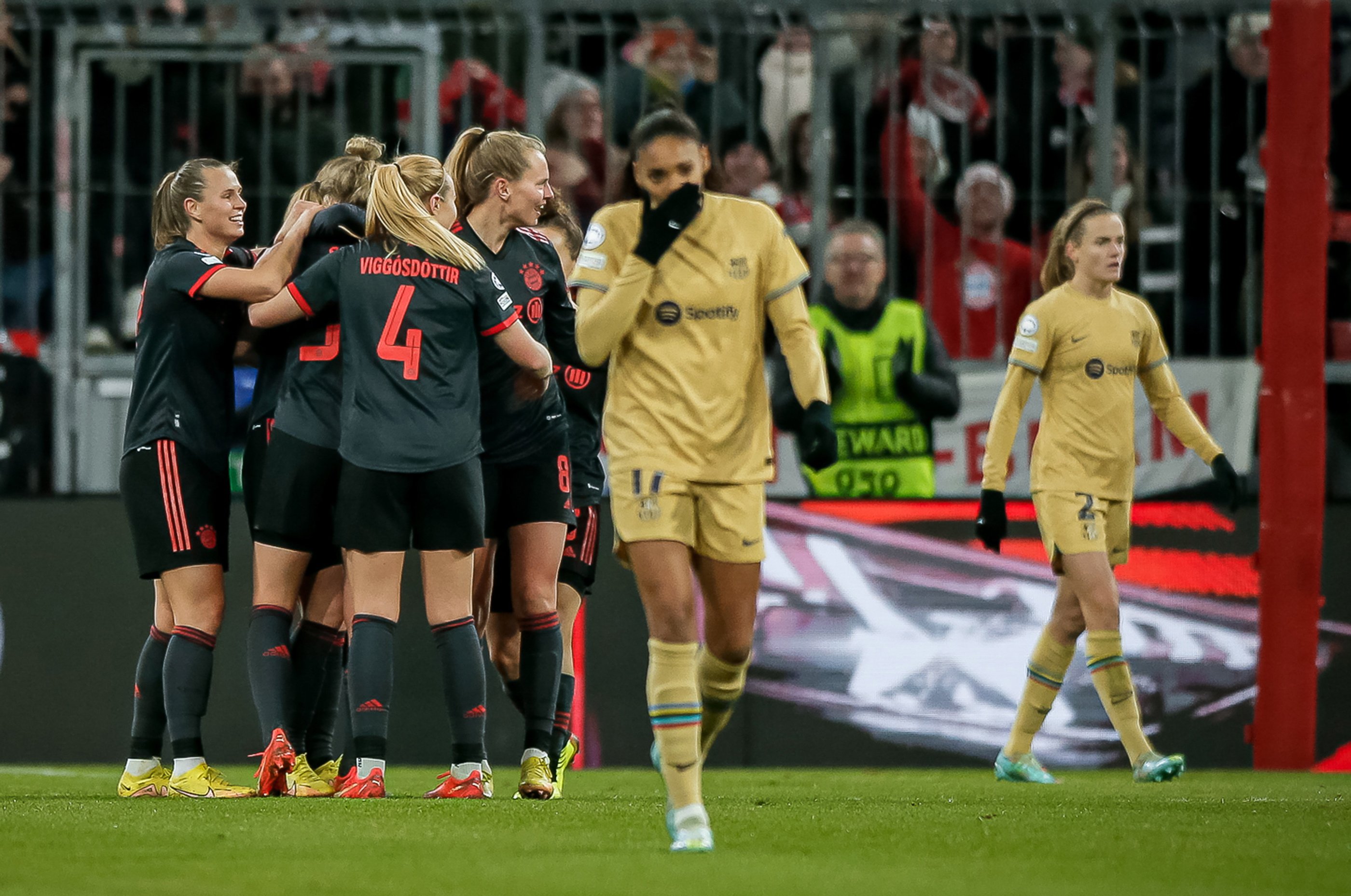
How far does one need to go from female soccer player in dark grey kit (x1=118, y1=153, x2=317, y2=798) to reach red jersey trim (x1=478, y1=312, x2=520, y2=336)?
69cm

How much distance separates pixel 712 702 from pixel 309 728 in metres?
1.77

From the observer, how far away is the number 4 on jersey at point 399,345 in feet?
19.3

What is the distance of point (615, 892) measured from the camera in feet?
12.8

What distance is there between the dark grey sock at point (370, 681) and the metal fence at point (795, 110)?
143 inches

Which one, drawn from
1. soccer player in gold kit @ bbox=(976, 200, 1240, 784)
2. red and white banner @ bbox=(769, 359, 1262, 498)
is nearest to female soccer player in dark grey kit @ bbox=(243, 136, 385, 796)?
soccer player in gold kit @ bbox=(976, 200, 1240, 784)

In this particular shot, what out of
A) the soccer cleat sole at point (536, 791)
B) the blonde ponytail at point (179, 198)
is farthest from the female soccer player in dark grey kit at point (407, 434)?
the blonde ponytail at point (179, 198)

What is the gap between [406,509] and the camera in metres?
5.91

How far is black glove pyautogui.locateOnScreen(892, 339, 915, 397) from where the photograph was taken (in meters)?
8.78

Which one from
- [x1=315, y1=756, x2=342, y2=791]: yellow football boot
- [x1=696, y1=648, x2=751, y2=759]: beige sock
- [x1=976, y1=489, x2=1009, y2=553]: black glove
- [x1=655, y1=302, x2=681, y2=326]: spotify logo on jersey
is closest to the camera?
[x1=655, y1=302, x2=681, y2=326]: spotify logo on jersey

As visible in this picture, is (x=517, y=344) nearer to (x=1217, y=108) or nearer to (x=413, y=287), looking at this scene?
(x=413, y=287)

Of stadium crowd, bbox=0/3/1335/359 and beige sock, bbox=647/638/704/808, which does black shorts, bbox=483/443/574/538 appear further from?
stadium crowd, bbox=0/3/1335/359

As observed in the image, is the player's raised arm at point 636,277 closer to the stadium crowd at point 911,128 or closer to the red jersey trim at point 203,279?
the red jersey trim at point 203,279

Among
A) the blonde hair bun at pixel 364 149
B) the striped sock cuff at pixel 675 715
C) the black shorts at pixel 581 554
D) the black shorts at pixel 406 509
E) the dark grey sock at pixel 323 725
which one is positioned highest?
the blonde hair bun at pixel 364 149

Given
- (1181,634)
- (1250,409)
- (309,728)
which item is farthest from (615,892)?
(1250,409)
